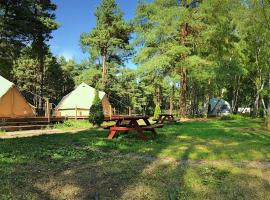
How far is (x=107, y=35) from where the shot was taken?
47875 millimetres

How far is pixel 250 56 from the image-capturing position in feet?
139

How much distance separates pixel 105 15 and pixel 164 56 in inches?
866

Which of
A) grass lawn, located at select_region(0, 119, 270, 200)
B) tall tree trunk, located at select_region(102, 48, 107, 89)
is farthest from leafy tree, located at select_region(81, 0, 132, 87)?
grass lawn, located at select_region(0, 119, 270, 200)

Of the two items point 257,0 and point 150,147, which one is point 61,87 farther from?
point 150,147

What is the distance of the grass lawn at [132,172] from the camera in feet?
18.6

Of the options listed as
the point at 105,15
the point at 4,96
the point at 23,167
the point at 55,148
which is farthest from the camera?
the point at 105,15

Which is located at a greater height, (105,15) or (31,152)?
(105,15)

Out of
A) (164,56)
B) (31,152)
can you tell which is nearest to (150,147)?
(31,152)

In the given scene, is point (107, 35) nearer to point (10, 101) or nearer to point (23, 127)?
point (10, 101)

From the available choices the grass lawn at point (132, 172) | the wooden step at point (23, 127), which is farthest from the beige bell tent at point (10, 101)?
the grass lawn at point (132, 172)

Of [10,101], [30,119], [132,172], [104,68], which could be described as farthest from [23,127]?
[104,68]

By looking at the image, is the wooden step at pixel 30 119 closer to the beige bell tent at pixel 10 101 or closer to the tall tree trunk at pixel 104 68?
the beige bell tent at pixel 10 101

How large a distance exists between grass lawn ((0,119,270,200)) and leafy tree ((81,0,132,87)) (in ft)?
126

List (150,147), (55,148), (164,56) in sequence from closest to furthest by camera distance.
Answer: (55,148) → (150,147) → (164,56)
